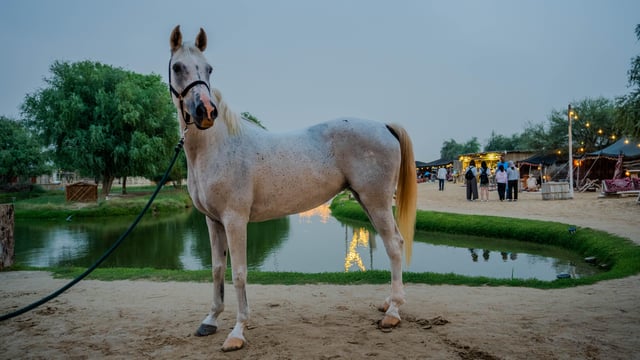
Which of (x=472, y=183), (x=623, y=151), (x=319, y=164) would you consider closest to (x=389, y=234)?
(x=319, y=164)

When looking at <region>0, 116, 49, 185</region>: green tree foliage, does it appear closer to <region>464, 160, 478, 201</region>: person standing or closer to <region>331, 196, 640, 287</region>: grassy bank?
<region>464, 160, 478, 201</region>: person standing

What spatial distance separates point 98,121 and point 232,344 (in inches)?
1031

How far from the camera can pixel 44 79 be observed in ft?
80.7

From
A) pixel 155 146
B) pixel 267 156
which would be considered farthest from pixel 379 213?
pixel 155 146

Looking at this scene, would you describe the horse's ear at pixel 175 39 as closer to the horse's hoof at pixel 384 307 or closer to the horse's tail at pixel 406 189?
the horse's tail at pixel 406 189

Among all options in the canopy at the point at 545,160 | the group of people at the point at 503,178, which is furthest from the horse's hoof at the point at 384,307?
the canopy at the point at 545,160

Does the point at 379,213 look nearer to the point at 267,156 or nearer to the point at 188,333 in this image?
the point at 267,156

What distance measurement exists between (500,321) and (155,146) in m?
25.2

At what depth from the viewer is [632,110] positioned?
48.8 ft

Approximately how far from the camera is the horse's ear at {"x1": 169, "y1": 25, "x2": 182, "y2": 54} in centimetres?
307

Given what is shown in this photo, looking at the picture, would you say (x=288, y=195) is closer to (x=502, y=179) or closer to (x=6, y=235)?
(x=6, y=235)

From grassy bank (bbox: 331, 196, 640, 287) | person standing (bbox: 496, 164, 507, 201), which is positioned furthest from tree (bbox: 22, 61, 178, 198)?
person standing (bbox: 496, 164, 507, 201)

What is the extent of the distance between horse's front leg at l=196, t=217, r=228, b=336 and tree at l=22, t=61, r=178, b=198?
74.7 feet

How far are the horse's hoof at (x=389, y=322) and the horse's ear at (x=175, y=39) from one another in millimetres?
3125
